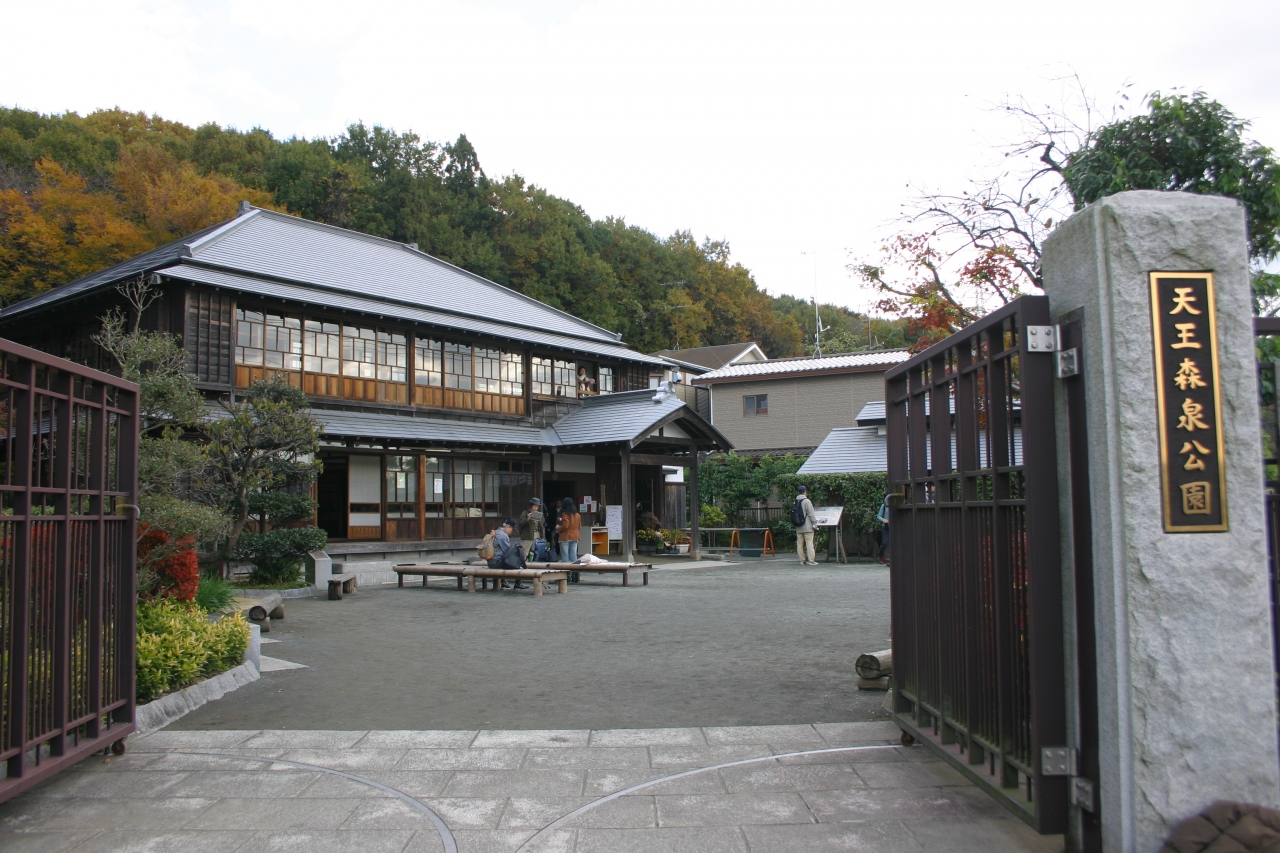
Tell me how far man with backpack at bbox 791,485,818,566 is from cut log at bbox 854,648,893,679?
13.8 meters

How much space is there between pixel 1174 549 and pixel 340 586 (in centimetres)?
1338

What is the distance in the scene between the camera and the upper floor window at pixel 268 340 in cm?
1803

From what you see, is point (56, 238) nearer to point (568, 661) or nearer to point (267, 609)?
point (267, 609)

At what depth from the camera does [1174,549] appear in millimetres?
3211

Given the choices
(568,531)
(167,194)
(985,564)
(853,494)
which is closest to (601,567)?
(568,531)

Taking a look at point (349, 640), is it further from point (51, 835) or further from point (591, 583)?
point (591, 583)

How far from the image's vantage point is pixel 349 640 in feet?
32.7

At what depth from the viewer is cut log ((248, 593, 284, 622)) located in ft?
35.8

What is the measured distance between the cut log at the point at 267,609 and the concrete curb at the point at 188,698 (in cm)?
340

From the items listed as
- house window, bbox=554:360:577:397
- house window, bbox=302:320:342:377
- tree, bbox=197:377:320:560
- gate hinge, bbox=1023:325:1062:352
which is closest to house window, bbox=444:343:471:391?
house window, bbox=302:320:342:377

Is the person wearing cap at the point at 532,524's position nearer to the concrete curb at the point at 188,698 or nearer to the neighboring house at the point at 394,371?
the neighboring house at the point at 394,371

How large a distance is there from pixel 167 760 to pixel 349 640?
4.94m

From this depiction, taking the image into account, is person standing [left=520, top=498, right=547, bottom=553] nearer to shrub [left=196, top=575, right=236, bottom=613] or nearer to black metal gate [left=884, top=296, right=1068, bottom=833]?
shrub [left=196, top=575, right=236, bottom=613]

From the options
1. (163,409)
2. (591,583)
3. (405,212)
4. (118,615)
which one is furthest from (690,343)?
(118,615)
